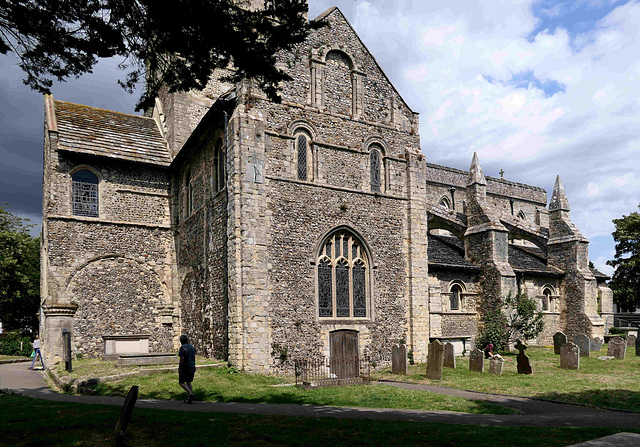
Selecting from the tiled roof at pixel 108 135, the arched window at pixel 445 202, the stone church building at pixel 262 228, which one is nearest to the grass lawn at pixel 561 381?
the stone church building at pixel 262 228

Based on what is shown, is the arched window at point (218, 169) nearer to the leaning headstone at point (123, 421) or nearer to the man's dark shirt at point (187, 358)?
the man's dark shirt at point (187, 358)

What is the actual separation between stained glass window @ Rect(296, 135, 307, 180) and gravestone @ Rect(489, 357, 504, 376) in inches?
377

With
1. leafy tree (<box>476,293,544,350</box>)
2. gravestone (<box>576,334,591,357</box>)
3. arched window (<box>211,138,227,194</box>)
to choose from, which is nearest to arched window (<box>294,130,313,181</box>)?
arched window (<box>211,138,227,194</box>)

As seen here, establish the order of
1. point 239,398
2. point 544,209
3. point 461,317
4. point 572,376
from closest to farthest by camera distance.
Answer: point 239,398 < point 572,376 < point 461,317 < point 544,209

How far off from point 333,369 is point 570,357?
8.72 metres

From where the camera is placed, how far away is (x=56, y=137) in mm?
21688

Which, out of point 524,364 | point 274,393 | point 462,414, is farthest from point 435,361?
point 462,414

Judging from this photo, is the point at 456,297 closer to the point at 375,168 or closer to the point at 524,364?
the point at 524,364

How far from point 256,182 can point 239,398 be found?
305 inches

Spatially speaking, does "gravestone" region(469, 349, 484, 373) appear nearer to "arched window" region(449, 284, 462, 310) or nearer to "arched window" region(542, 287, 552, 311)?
"arched window" region(449, 284, 462, 310)

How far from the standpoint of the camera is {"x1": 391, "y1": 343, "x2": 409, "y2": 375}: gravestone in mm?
18266

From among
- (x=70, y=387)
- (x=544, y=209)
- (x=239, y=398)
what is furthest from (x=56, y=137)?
(x=544, y=209)

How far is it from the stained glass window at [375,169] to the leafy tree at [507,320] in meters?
9.40

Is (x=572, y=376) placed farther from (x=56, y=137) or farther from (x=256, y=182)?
(x=56, y=137)
